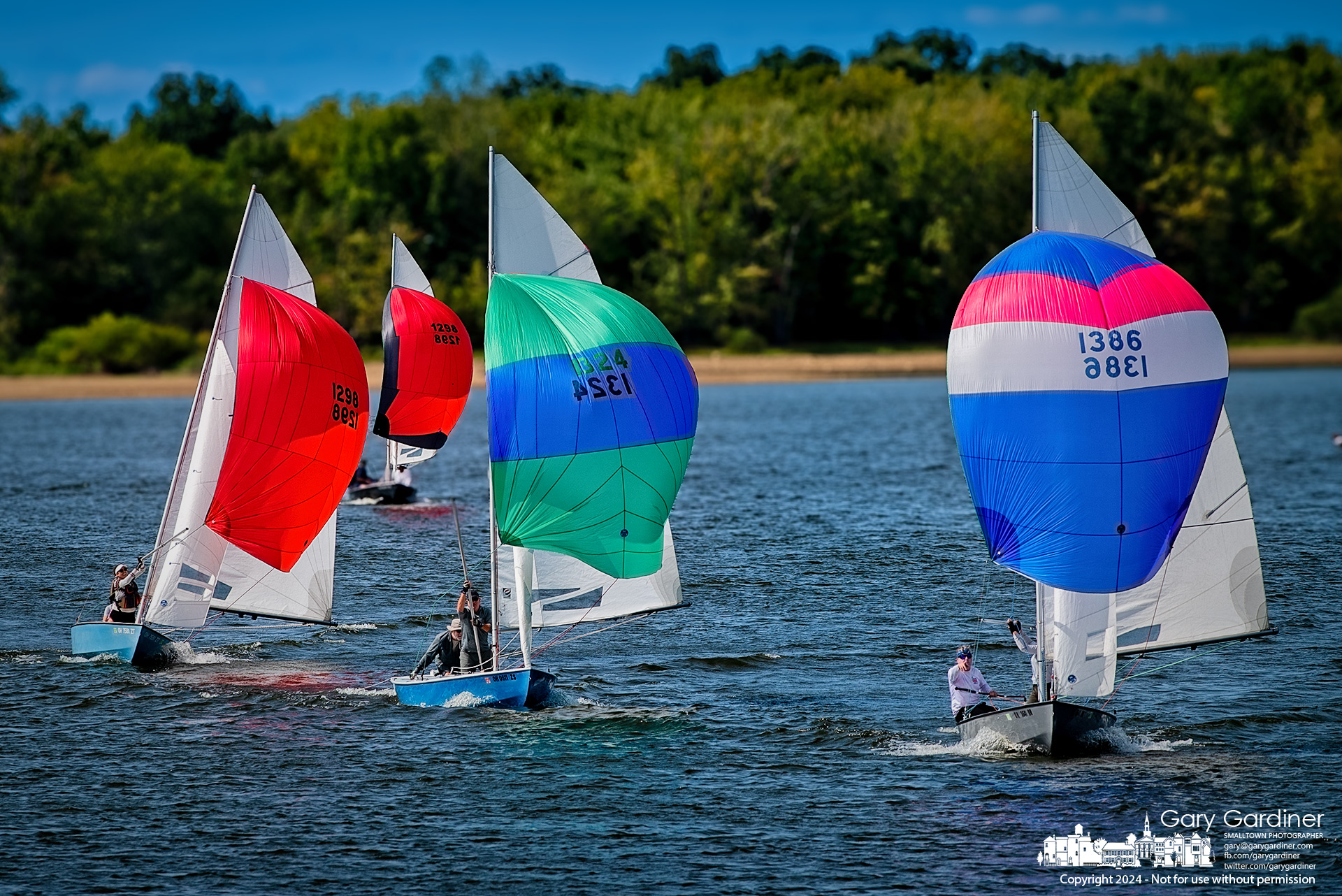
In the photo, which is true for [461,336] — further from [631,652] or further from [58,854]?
[58,854]

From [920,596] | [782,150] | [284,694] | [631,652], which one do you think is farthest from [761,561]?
[782,150]

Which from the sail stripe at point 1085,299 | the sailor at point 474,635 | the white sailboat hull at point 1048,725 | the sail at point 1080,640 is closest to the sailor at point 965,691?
the white sailboat hull at point 1048,725

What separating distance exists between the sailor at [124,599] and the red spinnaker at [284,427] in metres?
2.69

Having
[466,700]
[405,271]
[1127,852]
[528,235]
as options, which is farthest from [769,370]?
[1127,852]

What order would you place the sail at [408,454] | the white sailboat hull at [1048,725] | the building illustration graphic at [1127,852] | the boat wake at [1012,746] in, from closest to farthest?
the building illustration graphic at [1127,852] → the white sailboat hull at [1048,725] → the boat wake at [1012,746] → the sail at [408,454]

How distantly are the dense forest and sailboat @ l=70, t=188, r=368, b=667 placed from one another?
103m

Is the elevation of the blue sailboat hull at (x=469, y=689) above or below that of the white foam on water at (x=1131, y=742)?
above

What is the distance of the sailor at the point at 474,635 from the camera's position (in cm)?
Result: 2770

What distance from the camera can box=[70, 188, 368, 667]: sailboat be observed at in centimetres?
3192

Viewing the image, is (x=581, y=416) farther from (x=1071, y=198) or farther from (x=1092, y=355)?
(x=1071, y=198)

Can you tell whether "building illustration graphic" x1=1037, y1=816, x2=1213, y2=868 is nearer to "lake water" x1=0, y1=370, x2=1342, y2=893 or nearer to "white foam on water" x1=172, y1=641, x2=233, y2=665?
"lake water" x1=0, y1=370, x2=1342, y2=893

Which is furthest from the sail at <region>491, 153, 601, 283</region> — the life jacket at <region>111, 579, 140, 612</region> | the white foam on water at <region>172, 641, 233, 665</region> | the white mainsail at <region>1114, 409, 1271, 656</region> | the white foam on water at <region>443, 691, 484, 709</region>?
the white foam on water at <region>172, 641, 233, 665</region>

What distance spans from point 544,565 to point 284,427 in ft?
25.2

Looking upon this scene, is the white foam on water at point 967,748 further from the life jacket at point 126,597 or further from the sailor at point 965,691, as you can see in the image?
the life jacket at point 126,597
